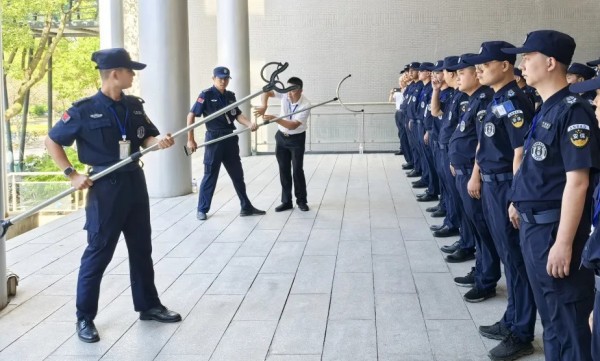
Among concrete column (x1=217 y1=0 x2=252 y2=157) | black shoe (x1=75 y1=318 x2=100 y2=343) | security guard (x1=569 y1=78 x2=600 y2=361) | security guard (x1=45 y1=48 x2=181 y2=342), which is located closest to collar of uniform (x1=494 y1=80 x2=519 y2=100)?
security guard (x1=569 y1=78 x2=600 y2=361)

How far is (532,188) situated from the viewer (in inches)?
121

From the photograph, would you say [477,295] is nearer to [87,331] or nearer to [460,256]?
[460,256]

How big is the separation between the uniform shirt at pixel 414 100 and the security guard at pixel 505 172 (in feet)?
18.6

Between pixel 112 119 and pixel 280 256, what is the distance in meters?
2.45

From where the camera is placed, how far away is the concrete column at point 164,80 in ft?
30.8

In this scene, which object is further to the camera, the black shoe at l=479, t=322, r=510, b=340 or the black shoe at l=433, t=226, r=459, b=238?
the black shoe at l=433, t=226, r=459, b=238

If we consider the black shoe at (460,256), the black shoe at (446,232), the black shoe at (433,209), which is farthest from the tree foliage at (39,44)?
the black shoe at (460,256)

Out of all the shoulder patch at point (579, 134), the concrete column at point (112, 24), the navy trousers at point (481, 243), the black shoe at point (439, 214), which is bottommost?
the black shoe at point (439, 214)

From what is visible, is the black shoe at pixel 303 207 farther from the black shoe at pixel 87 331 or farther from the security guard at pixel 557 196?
the security guard at pixel 557 196

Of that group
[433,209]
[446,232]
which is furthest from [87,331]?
[433,209]

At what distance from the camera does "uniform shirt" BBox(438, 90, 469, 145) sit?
18.0ft

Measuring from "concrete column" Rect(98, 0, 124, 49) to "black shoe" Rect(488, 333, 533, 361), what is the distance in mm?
9544

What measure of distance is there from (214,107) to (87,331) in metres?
3.99

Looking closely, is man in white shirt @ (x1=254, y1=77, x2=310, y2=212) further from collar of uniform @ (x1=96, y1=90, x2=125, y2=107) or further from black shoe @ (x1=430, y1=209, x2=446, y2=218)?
collar of uniform @ (x1=96, y1=90, x2=125, y2=107)
